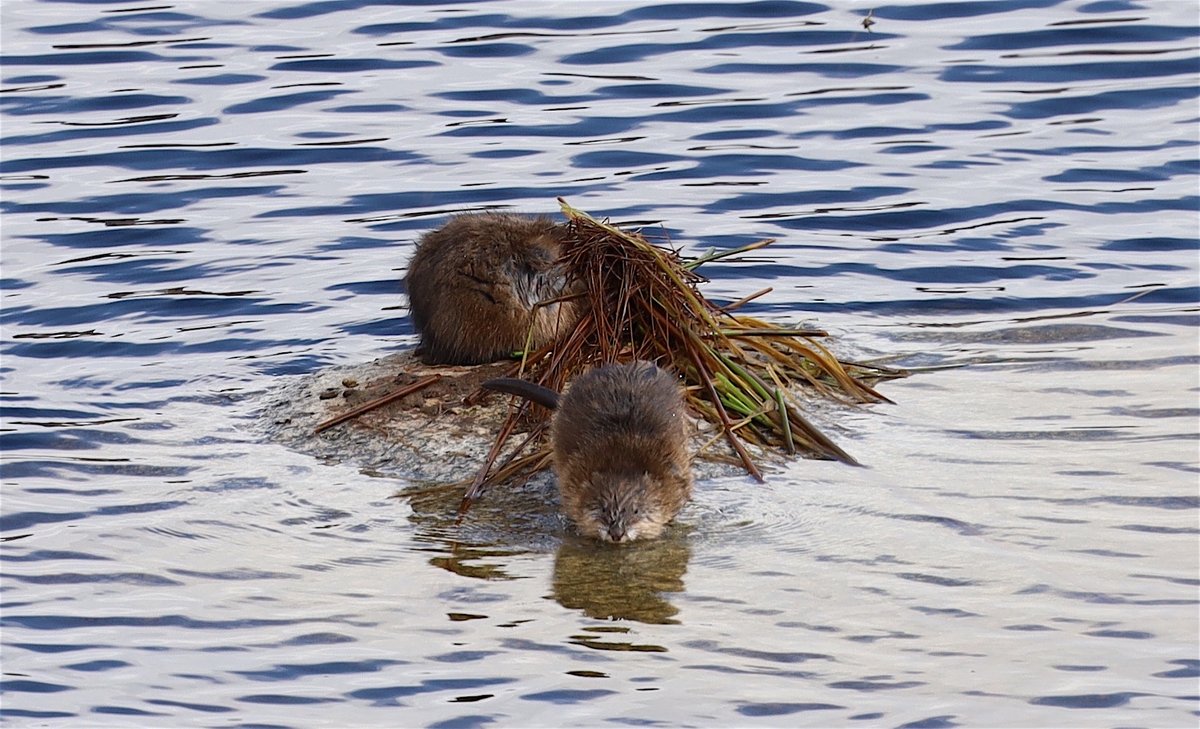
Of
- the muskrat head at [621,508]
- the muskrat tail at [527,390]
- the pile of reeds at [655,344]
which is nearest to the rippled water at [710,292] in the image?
the muskrat head at [621,508]

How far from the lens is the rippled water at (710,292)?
6293 mm

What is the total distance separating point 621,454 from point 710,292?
3.88 metres

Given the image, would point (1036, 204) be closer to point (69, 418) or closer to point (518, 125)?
point (518, 125)

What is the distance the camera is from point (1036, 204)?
1272 centimetres

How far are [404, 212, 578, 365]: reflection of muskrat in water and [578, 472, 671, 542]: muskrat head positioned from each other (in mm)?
1527

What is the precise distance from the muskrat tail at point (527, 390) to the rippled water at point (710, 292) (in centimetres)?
55

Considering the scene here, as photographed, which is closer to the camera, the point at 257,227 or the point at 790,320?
the point at 790,320

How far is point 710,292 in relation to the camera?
11078 millimetres

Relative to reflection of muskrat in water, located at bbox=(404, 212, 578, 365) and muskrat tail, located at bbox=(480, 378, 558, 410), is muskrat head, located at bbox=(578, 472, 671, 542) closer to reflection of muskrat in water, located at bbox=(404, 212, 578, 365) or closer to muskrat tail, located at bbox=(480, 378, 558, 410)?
muskrat tail, located at bbox=(480, 378, 558, 410)

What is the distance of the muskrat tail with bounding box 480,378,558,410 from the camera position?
7859 millimetres

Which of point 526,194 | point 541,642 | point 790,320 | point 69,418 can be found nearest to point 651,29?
point 526,194

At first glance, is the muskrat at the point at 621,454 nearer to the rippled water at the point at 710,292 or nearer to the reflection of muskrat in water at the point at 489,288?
the rippled water at the point at 710,292

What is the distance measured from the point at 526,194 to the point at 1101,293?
430 centimetres

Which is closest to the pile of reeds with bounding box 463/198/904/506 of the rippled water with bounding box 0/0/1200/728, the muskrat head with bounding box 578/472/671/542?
the rippled water with bounding box 0/0/1200/728
